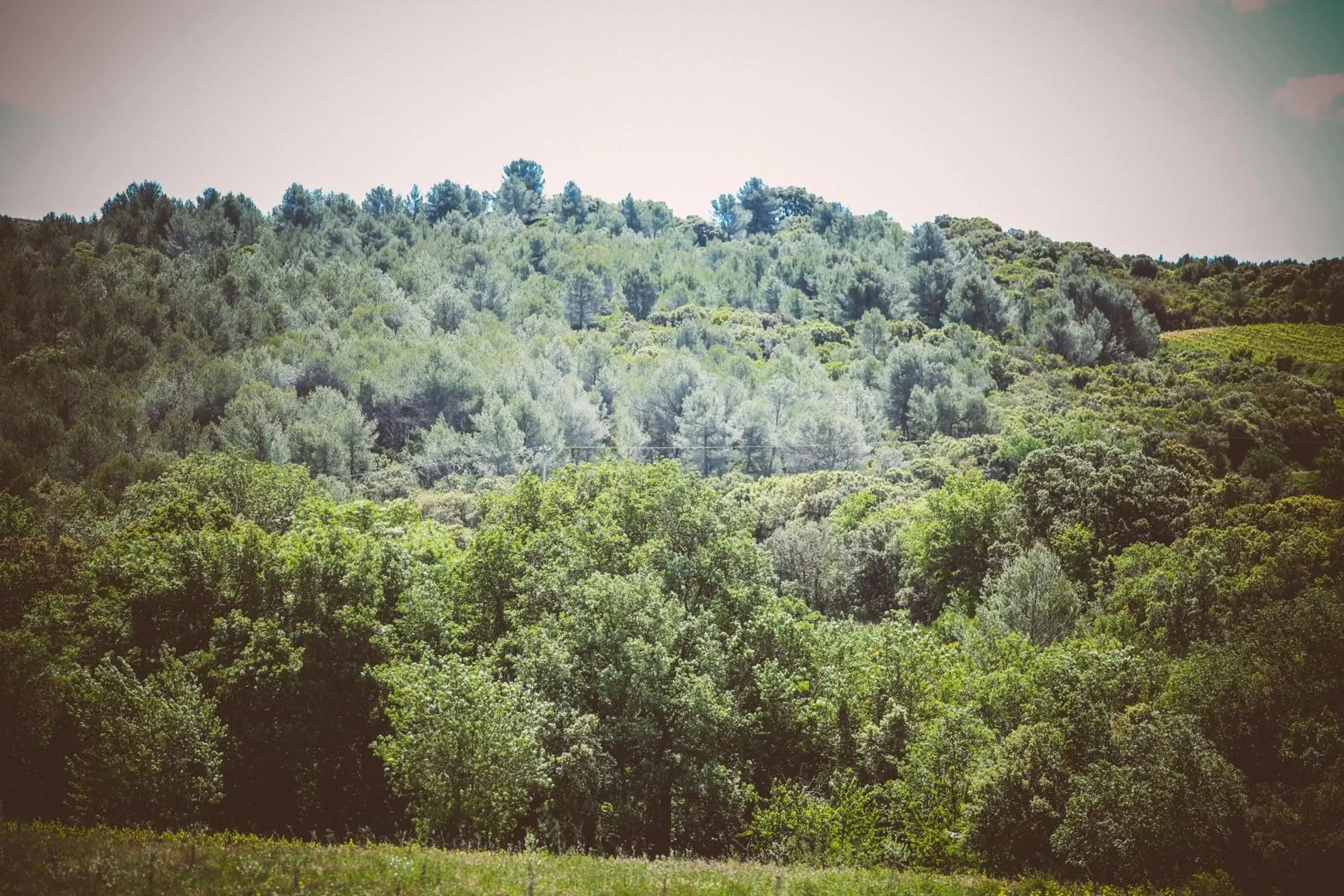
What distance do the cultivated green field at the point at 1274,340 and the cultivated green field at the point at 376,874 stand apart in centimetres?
7828

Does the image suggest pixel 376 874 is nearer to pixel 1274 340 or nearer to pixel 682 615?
pixel 682 615

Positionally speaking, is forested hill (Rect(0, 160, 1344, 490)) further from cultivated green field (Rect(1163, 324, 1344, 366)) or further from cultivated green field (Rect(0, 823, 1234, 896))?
cultivated green field (Rect(0, 823, 1234, 896))

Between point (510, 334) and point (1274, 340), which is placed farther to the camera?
point (510, 334)

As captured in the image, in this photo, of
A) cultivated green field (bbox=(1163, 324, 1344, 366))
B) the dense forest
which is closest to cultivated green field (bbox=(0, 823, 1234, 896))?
the dense forest

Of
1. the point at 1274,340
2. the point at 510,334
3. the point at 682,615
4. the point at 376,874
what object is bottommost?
the point at 376,874

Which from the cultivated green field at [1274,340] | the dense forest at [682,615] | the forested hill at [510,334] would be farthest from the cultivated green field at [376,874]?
the cultivated green field at [1274,340]

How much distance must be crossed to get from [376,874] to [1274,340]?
336 feet

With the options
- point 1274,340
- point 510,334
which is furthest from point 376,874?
point 510,334

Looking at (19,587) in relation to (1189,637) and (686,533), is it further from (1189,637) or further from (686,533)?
(1189,637)

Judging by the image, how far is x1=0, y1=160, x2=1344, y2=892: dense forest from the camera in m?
21.8

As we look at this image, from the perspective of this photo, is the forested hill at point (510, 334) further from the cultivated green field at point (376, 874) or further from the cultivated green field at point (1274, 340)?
the cultivated green field at point (376, 874)

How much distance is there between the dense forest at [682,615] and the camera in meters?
21.8

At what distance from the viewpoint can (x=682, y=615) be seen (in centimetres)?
2739

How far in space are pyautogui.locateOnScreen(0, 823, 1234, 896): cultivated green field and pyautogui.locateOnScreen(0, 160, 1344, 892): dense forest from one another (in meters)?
3.42
